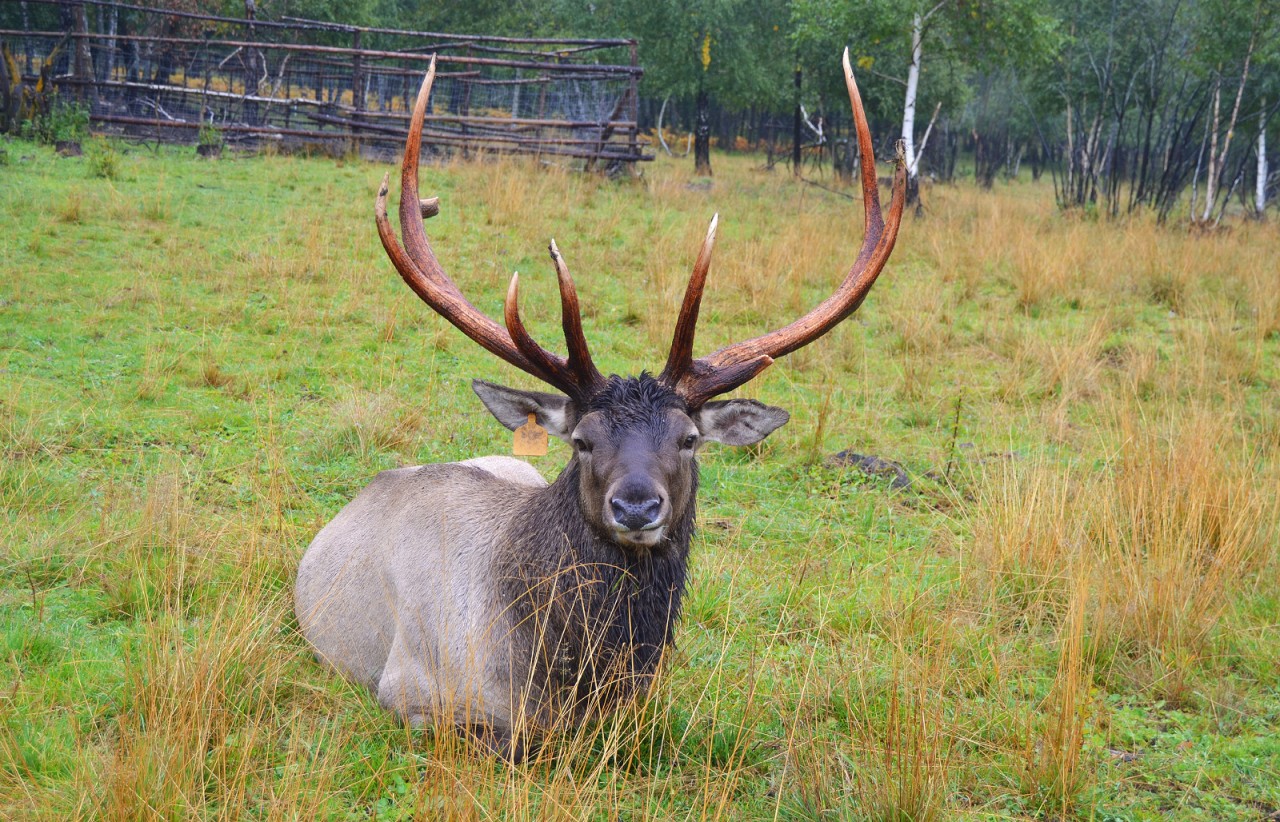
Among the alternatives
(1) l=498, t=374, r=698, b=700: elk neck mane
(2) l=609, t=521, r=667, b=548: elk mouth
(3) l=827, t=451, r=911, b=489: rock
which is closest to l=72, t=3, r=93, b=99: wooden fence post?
(3) l=827, t=451, r=911, b=489: rock

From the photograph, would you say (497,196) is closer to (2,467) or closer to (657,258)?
(657,258)

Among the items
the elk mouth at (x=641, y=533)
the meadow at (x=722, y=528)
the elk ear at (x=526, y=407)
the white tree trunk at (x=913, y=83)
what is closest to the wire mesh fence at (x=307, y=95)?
the white tree trunk at (x=913, y=83)

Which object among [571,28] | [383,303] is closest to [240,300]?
[383,303]

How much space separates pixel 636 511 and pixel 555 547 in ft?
1.98

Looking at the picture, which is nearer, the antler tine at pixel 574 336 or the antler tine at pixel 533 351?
the antler tine at pixel 574 336

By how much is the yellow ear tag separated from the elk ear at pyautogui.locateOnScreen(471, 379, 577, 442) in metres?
0.04

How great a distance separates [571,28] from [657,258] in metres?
27.2

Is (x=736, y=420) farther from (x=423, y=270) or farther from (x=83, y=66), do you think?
(x=83, y=66)

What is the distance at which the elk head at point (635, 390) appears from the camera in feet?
10.9

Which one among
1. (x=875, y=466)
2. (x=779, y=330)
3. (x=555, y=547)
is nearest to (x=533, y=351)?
(x=555, y=547)

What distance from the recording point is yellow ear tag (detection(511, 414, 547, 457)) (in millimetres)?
3754

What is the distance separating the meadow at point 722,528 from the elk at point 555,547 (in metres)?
0.18

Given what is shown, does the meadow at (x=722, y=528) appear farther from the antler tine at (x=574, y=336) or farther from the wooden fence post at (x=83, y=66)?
the wooden fence post at (x=83, y=66)

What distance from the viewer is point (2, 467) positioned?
515 centimetres
